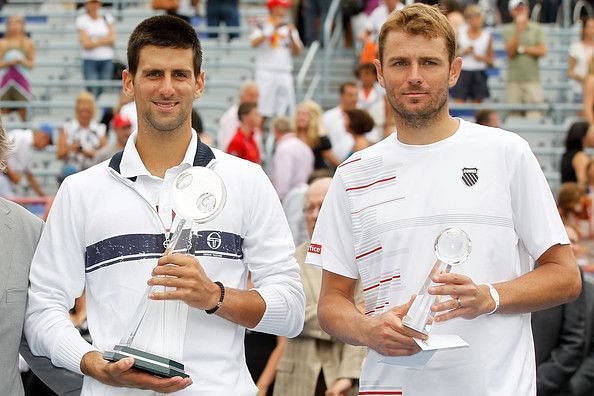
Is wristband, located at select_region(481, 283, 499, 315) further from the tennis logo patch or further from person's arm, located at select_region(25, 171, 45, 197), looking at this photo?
person's arm, located at select_region(25, 171, 45, 197)

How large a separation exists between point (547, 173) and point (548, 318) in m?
7.86

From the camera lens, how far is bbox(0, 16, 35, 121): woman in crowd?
1642 cm

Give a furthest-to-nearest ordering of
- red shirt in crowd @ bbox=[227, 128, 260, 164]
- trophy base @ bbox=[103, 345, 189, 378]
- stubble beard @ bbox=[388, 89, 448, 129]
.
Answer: red shirt in crowd @ bbox=[227, 128, 260, 164], stubble beard @ bbox=[388, 89, 448, 129], trophy base @ bbox=[103, 345, 189, 378]

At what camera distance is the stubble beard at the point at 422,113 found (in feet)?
14.9

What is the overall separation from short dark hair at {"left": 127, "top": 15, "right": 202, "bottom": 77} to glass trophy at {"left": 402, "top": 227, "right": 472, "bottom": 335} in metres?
1.21

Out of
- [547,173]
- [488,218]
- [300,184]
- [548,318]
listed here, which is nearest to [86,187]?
[488,218]

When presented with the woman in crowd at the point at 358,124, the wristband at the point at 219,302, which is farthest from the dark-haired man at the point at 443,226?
the woman in crowd at the point at 358,124

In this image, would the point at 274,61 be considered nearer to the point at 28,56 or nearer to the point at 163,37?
the point at 28,56

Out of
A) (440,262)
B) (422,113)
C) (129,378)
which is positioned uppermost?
(422,113)

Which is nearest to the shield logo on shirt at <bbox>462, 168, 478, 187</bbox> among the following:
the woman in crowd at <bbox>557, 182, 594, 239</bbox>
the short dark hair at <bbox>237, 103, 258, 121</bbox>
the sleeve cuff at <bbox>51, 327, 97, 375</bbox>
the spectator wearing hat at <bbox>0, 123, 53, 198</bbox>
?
the sleeve cuff at <bbox>51, 327, 97, 375</bbox>

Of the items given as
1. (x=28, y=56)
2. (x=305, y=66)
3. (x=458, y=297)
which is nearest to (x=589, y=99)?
(x=305, y=66)

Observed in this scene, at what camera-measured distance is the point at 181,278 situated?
13.9ft

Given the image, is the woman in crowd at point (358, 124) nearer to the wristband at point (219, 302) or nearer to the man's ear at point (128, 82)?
the man's ear at point (128, 82)

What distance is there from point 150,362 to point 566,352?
11.2ft
